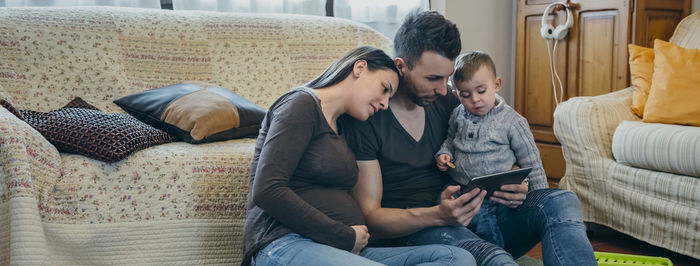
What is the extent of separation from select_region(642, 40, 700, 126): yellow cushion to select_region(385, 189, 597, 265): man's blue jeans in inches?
42.2

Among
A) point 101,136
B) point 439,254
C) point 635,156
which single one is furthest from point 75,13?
point 635,156

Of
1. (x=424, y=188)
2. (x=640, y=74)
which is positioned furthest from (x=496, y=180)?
(x=640, y=74)

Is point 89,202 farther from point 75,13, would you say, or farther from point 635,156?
point 635,156

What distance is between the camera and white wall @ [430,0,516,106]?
145 inches

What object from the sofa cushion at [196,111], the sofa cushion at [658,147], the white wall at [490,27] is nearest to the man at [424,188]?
the sofa cushion at [196,111]

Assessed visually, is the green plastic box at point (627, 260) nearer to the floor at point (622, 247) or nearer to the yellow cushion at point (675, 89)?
the floor at point (622, 247)

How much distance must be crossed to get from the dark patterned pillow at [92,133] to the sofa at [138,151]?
30mm

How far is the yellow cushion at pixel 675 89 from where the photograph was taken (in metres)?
2.28

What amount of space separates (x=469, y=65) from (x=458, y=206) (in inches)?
15.1

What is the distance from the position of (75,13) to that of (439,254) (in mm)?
1717

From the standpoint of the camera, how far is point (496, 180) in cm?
142

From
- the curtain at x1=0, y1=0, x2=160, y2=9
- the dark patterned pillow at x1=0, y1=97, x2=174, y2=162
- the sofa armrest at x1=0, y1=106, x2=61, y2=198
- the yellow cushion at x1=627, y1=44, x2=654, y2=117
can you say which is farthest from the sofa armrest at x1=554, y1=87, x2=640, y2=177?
the curtain at x1=0, y1=0, x2=160, y2=9

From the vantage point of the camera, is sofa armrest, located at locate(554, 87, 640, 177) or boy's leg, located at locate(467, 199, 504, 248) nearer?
boy's leg, located at locate(467, 199, 504, 248)

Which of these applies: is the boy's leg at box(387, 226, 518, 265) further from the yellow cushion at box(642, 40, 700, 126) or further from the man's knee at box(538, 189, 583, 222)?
the yellow cushion at box(642, 40, 700, 126)
